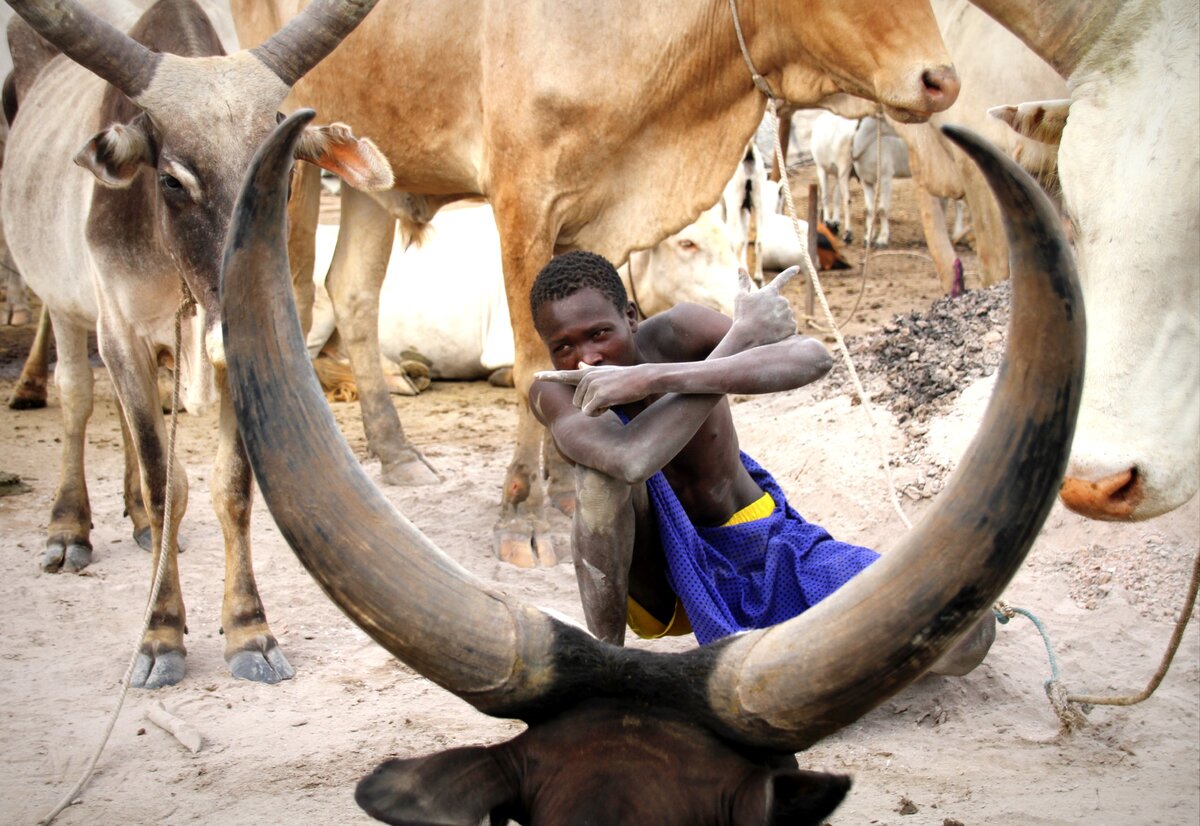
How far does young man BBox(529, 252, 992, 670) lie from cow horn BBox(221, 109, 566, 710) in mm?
970

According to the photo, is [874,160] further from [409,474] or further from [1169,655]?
[1169,655]

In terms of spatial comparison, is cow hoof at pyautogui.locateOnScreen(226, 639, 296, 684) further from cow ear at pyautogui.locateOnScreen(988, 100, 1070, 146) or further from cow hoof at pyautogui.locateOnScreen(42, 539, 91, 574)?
cow ear at pyautogui.locateOnScreen(988, 100, 1070, 146)

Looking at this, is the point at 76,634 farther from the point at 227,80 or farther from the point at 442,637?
the point at 442,637

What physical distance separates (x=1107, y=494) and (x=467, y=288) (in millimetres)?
6465

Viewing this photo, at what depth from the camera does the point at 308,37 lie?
409cm

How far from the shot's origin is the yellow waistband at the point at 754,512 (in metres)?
3.51

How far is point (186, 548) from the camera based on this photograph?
5.52 m

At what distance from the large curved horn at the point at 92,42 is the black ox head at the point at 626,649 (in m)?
2.29

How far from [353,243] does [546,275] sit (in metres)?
3.55

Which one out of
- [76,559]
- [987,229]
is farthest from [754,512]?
[987,229]

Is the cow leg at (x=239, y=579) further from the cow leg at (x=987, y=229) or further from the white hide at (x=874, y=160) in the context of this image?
the white hide at (x=874, y=160)

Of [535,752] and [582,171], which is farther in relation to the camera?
[582,171]

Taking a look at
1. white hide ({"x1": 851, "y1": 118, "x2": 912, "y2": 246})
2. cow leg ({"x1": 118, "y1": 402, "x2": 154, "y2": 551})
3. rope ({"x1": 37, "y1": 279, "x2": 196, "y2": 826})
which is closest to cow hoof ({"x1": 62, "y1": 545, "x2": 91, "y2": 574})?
cow leg ({"x1": 118, "y1": 402, "x2": 154, "y2": 551})

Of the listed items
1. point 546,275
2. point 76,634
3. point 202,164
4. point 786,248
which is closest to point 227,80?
point 202,164
